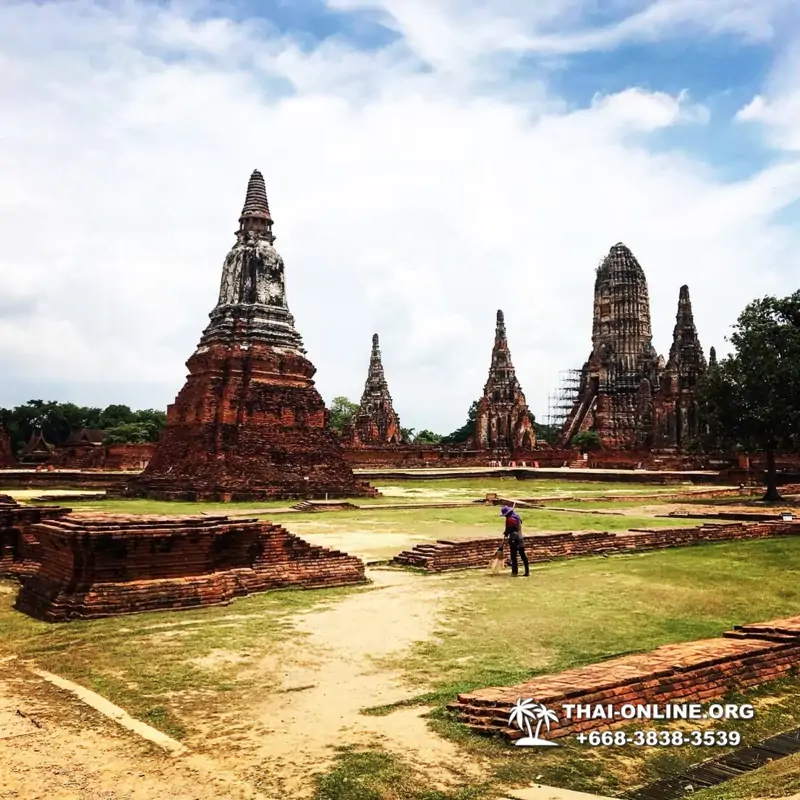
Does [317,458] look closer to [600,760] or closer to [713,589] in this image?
[713,589]

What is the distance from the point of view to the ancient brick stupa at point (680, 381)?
5094 cm

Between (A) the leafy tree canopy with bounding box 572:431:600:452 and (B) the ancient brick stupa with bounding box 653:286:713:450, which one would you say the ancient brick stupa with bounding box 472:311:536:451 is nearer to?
(A) the leafy tree canopy with bounding box 572:431:600:452

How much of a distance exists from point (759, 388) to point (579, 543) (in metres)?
13.1

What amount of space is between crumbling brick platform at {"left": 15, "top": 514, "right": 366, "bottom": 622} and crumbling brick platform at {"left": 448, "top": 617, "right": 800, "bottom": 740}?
4.27 metres

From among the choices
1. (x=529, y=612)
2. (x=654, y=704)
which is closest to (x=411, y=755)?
(x=654, y=704)

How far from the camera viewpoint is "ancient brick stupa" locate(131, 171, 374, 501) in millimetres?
23384

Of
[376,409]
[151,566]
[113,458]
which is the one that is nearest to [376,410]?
[376,409]

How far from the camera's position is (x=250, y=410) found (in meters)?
24.4

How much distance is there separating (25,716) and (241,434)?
1911 centimetres

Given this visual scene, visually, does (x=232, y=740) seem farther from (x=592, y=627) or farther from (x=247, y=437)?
(x=247, y=437)

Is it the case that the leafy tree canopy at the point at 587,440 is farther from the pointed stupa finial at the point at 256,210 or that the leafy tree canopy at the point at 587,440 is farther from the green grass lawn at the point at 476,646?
the green grass lawn at the point at 476,646

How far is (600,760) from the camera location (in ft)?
14.8

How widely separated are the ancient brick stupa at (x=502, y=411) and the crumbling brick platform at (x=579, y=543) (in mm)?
41058

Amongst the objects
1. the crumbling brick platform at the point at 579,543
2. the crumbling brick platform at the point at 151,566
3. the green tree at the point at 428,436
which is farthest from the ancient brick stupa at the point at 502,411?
the crumbling brick platform at the point at 151,566
